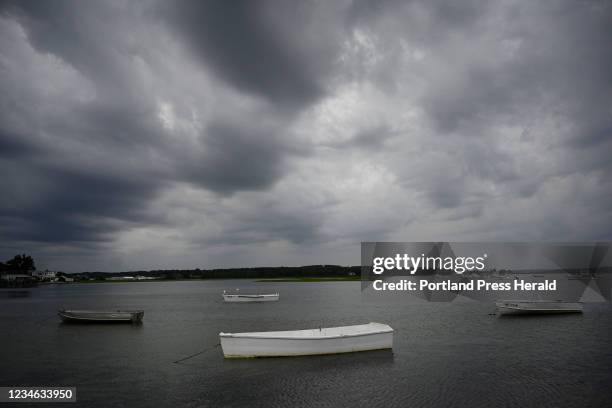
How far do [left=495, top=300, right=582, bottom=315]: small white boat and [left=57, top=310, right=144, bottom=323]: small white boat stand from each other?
46105mm

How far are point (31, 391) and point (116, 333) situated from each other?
21.0 metres

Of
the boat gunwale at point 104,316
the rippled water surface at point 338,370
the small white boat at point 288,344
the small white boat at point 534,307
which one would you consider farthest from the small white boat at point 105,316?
the small white boat at point 534,307

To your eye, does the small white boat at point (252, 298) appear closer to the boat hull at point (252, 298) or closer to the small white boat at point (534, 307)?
the boat hull at point (252, 298)

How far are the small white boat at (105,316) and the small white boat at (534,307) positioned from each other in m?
46.1

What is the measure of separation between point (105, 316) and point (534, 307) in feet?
178

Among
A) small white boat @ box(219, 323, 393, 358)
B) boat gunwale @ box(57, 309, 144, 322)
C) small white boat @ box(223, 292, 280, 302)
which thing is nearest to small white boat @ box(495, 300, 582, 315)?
small white boat @ box(219, 323, 393, 358)

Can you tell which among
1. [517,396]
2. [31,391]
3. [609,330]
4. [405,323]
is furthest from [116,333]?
[609,330]

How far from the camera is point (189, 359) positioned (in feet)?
92.3

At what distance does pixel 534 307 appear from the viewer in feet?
170

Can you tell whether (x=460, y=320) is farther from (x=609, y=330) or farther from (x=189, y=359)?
(x=189, y=359)

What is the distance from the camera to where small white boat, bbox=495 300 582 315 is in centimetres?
5128

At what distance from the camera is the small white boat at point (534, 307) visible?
2019 inches

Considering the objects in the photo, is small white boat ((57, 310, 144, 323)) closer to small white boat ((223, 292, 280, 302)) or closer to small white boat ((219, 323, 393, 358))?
small white boat ((219, 323, 393, 358))

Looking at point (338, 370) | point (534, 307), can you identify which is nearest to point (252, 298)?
point (534, 307)
